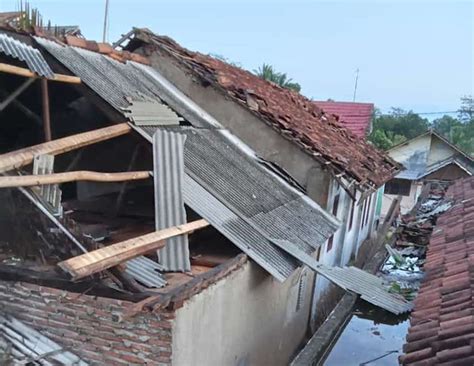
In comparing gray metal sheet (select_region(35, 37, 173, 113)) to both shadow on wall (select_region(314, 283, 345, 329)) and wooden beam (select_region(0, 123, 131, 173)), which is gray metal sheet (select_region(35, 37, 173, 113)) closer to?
wooden beam (select_region(0, 123, 131, 173))

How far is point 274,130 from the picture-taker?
28.1 ft

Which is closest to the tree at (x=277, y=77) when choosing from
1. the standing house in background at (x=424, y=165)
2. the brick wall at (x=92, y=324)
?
the standing house in background at (x=424, y=165)

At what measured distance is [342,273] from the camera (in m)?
6.53

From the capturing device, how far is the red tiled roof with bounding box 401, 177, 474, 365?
3521mm

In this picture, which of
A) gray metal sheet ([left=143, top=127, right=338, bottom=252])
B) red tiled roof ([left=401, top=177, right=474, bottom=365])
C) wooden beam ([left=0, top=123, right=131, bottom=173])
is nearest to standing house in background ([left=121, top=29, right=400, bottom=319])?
gray metal sheet ([left=143, top=127, right=338, bottom=252])

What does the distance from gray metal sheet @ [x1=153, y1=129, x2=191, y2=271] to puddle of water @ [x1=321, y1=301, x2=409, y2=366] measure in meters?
3.50

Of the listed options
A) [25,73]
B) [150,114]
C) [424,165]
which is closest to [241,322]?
[150,114]

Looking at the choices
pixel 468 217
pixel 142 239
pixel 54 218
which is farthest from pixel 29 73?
pixel 468 217

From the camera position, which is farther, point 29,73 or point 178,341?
point 29,73

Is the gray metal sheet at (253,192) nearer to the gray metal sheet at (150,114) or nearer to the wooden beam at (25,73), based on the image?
the gray metal sheet at (150,114)

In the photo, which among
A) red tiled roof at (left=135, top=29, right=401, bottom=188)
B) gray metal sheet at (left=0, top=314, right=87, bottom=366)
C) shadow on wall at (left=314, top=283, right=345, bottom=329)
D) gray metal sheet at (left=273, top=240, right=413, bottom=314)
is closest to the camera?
gray metal sheet at (left=0, top=314, right=87, bottom=366)

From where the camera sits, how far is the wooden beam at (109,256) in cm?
355

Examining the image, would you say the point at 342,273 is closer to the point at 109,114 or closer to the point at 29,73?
the point at 109,114

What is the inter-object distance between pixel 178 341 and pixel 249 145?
17.1ft
